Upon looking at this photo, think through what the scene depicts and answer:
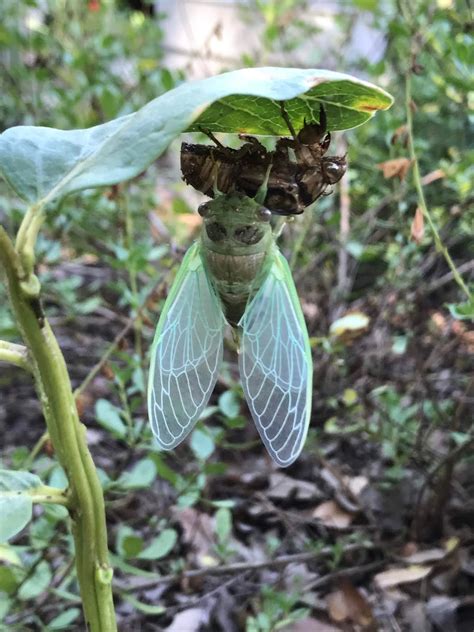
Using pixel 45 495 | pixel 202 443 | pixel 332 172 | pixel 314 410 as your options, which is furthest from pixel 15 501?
pixel 314 410

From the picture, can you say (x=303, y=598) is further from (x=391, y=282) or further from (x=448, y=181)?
(x=448, y=181)

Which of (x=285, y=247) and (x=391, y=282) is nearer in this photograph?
(x=391, y=282)

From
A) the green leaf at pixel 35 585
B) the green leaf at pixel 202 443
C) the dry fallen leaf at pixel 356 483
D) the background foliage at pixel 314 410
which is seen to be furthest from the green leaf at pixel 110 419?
the dry fallen leaf at pixel 356 483

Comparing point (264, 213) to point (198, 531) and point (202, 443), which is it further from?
point (198, 531)

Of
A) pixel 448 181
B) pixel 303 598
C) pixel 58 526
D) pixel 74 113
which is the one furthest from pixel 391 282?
pixel 74 113

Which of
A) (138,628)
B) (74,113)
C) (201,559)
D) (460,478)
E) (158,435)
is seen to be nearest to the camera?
(158,435)

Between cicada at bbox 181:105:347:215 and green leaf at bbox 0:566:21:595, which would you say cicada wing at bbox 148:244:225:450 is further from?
green leaf at bbox 0:566:21:595

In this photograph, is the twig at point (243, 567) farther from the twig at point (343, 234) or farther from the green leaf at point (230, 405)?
the twig at point (343, 234)

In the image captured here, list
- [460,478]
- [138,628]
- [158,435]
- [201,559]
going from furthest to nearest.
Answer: [460,478], [201,559], [138,628], [158,435]
